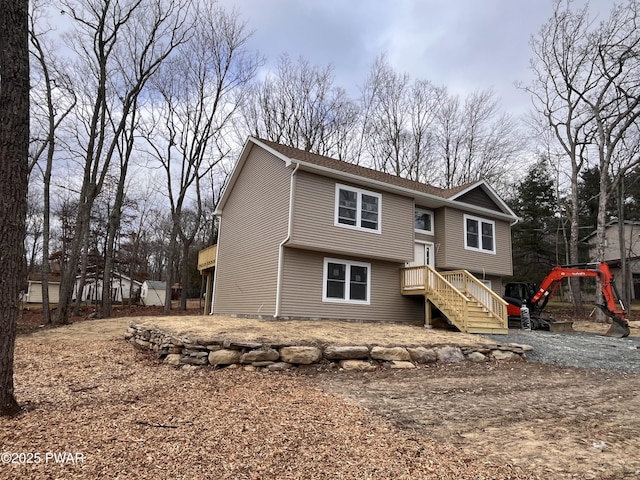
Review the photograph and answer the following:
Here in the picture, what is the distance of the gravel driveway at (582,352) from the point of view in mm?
8602

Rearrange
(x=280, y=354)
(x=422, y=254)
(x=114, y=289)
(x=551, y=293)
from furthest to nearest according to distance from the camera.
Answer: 1. (x=114, y=289)
2. (x=422, y=254)
3. (x=551, y=293)
4. (x=280, y=354)

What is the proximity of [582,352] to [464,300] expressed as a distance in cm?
303

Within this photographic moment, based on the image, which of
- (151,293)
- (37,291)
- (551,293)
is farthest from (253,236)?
(37,291)

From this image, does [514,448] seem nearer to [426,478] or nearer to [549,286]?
[426,478]

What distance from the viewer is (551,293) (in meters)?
14.7

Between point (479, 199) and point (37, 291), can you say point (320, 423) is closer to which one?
point (479, 199)

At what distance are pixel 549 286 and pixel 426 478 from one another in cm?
1333

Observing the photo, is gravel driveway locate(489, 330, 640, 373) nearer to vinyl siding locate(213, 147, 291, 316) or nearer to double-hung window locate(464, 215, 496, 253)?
double-hung window locate(464, 215, 496, 253)

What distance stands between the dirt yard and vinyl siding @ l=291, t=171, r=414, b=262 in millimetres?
5329

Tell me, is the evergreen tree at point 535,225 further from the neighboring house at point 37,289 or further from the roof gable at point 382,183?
the neighboring house at point 37,289

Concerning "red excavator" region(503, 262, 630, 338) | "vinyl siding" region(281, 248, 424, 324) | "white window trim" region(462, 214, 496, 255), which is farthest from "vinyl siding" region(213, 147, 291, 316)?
"red excavator" region(503, 262, 630, 338)

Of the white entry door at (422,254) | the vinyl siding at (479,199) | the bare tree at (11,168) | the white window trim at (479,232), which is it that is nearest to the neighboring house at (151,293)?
the white entry door at (422,254)

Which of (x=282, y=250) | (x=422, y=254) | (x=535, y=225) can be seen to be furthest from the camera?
(x=535, y=225)

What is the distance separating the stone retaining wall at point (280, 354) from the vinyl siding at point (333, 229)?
4.64 metres
